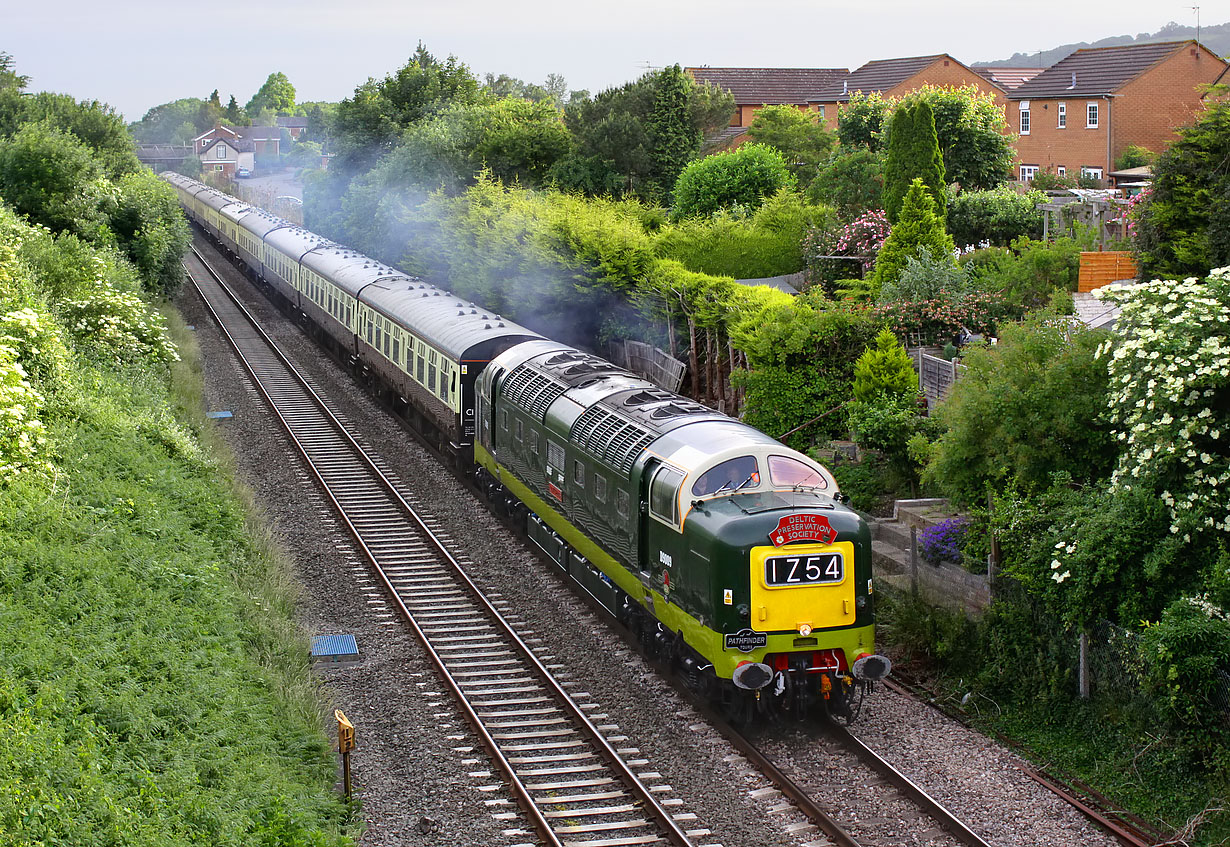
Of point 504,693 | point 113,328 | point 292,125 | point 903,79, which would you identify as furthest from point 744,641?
point 292,125

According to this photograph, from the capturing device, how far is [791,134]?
47.8 m

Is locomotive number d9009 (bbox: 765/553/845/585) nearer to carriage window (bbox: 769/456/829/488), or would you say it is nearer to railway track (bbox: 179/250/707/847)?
carriage window (bbox: 769/456/829/488)

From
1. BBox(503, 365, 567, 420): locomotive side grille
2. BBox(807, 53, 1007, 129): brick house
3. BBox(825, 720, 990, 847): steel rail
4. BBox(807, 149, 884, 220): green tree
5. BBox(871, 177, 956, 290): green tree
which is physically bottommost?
BBox(825, 720, 990, 847): steel rail

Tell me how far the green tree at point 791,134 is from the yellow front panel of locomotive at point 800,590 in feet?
119

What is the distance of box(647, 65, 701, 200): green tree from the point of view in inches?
1911

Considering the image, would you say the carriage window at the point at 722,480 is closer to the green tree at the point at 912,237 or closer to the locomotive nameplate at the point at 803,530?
the locomotive nameplate at the point at 803,530

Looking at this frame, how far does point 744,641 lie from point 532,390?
809 cm

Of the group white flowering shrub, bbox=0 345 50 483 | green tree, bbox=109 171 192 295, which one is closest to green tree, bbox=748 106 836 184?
green tree, bbox=109 171 192 295

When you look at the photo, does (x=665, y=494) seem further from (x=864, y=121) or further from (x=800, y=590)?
(x=864, y=121)

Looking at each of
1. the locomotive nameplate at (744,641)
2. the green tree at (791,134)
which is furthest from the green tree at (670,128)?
the locomotive nameplate at (744,641)

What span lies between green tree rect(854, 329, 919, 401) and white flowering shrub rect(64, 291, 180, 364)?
49.3ft

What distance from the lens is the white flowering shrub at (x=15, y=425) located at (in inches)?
533

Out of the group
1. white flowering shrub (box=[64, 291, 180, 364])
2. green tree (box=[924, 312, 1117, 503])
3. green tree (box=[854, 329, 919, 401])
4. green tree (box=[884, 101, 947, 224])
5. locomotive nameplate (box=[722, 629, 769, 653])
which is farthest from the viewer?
green tree (box=[884, 101, 947, 224])

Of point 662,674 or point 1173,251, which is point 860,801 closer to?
point 662,674
